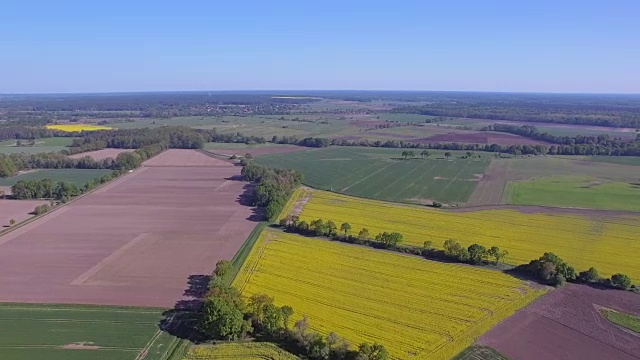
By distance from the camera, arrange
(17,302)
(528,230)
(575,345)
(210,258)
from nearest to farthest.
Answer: (575,345), (17,302), (210,258), (528,230)

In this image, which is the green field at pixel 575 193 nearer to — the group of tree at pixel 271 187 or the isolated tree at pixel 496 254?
the isolated tree at pixel 496 254

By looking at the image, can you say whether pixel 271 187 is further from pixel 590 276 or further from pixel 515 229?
pixel 590 276

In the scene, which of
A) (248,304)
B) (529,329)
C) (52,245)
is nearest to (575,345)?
(529,329)

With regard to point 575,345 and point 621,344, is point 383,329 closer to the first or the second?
point 575,345

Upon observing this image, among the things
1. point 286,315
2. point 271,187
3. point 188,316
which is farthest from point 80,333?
point 271,187

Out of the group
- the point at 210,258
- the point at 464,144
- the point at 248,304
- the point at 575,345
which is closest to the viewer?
the point at 575,345

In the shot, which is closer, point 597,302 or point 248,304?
point 248,304
